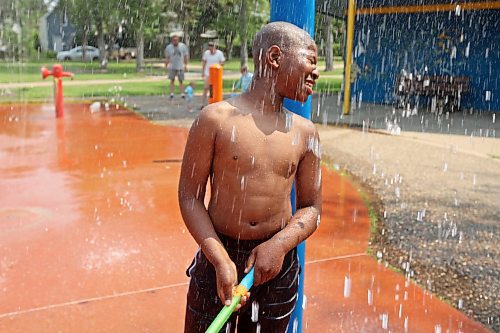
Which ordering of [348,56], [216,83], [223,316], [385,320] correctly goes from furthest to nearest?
1. [348,56]
2. [216,83]
3. [385,320]
4. [223,316]

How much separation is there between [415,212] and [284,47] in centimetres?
400

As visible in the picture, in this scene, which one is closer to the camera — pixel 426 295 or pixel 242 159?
pixel 242 159

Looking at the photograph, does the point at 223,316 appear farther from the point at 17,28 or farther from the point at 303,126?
the point at 17,28

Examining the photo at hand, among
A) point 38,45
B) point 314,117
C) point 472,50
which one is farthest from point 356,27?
point 38,45

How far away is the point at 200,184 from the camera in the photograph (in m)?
1.89

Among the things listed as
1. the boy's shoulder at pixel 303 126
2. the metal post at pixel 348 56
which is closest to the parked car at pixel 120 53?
the metal post at pixel 348 56

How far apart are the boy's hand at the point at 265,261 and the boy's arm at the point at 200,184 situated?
0.26 ft

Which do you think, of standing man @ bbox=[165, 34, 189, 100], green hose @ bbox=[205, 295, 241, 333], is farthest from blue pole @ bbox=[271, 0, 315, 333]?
standing man @ bbox=[165, 34, 189, 100]

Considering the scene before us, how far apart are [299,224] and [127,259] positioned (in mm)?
2598

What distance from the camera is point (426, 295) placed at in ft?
12.2

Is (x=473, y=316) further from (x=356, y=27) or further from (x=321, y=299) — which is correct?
(x=356, y=27)

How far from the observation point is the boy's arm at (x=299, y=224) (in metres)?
1.83

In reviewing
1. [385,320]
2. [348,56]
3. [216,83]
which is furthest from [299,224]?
Answer: [348,56]

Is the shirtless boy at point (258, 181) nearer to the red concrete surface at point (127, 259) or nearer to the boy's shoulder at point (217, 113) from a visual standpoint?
the boy's shoulder at point (217, 113)
